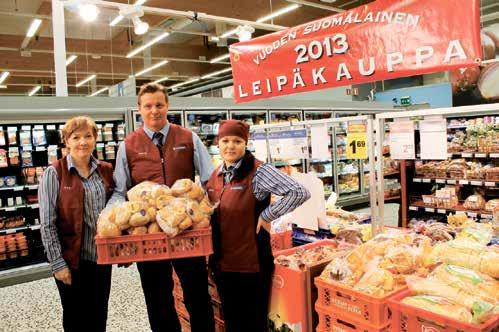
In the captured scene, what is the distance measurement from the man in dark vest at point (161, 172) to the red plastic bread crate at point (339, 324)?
0.77 meters

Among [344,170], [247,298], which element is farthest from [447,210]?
[247,298]

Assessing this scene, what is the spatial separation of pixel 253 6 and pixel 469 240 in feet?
31.3

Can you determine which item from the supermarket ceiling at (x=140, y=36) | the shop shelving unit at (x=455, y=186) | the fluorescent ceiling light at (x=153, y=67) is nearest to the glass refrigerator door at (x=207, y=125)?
the supermarket ceiling at (x=140, y=36)

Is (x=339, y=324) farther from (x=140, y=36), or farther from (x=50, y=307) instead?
(x=140, y=36)

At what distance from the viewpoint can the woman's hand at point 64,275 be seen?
240 cm

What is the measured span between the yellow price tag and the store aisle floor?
2.28 m

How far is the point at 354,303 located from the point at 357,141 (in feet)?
4.18

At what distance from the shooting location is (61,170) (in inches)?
97.3

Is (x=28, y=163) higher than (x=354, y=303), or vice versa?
(x=28, y=163)

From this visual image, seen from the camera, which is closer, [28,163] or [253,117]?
[28,163]

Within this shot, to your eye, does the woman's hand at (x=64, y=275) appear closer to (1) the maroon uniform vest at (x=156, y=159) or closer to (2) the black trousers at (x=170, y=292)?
(2) the black trousers at (x=170, y=292)

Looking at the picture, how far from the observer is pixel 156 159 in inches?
100

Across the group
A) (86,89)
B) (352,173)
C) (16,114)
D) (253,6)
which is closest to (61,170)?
(16,114)

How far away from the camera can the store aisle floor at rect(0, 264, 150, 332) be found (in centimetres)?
378
